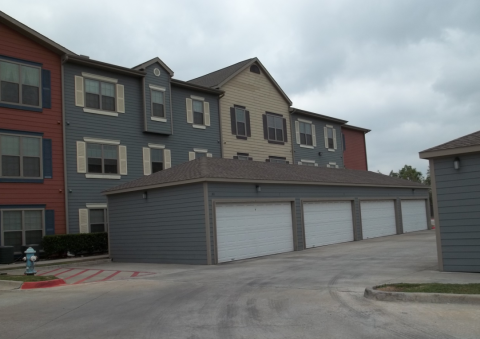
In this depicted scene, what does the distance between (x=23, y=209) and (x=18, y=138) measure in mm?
3088

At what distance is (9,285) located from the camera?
1293cm

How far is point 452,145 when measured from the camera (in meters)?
11.9

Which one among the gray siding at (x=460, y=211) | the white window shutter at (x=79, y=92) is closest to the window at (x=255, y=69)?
the white window shutter at (x=79, y=92)

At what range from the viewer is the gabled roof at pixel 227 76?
29.5 m

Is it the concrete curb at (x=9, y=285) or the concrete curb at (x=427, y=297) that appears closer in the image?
the concrete curb at (x=427, y=297)

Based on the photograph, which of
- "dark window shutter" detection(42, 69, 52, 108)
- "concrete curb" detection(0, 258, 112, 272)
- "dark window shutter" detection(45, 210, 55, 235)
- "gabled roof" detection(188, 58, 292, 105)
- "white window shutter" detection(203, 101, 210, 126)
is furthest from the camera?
"gabled roof" detection(188, 58, 292, 105)

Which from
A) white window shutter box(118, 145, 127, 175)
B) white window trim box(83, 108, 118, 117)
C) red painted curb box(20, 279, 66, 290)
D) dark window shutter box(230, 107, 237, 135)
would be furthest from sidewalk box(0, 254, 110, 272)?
dark window shutter box(230, 107, 237, 135)

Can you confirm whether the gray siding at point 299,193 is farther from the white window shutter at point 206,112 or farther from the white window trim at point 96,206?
the white window shutter at point 206,112

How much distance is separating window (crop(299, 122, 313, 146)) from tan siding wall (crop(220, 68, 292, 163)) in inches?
61.2

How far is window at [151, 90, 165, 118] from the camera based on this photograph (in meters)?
25.2

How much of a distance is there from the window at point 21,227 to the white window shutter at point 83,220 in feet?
5.57

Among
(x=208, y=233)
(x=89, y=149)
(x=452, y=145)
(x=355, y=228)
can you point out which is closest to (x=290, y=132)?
(x=355, y=228)

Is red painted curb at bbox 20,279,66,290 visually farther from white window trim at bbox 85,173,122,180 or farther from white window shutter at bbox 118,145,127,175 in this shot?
white window shutter at bbox 118,145,127,175

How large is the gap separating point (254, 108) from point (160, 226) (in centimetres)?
1451
